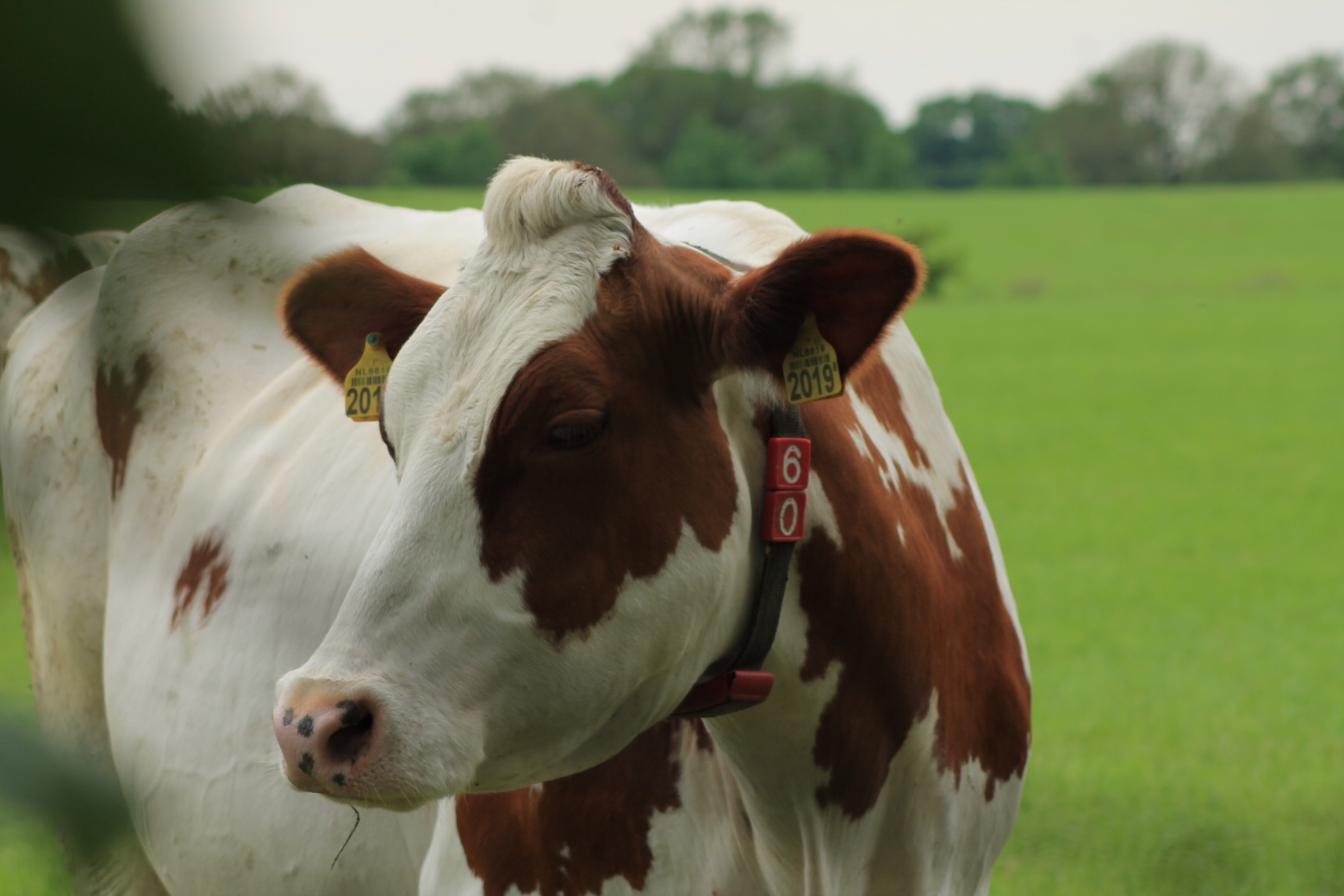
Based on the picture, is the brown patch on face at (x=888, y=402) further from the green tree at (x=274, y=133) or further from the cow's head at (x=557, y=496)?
the green tree at (x=274, y=133)

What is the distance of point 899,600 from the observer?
1856 mm

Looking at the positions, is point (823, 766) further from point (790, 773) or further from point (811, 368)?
point (811, 368)

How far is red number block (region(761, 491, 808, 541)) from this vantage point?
1.66 metres

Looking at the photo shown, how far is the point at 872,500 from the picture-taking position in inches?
72.9

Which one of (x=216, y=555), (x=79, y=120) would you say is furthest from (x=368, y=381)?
(x=79, y=120)

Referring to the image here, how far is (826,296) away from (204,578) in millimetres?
1650

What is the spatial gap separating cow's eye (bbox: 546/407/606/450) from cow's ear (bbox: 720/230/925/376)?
202mm

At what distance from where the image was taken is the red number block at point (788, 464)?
1.66 m

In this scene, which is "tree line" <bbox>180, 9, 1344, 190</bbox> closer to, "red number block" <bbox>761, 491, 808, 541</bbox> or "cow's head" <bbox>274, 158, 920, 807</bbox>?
"cow's head" <bbox>274, 158, 920, 807</bbox>

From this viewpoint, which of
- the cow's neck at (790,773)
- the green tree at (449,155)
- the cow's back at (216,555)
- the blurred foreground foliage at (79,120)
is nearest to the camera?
the blurred foreground foliage at (79,120)

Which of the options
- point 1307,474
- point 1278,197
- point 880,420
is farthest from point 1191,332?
point 880,420

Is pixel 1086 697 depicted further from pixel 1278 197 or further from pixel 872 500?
pixel 1278 197

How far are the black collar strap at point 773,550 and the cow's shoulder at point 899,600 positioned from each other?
0.29 ft

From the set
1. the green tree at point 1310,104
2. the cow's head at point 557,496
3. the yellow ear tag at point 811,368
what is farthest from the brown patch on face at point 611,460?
the green tree at point 1310,104
